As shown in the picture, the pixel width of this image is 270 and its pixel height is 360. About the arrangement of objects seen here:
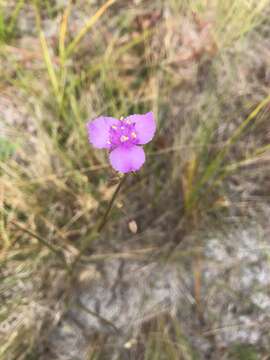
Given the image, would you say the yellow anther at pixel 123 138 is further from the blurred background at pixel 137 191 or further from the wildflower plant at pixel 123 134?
the blurred background at pixel 137 191

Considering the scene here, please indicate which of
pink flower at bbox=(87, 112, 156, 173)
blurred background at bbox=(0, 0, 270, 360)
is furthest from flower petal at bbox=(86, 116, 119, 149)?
blurred background at bbox=(0, 0, 270, 360)

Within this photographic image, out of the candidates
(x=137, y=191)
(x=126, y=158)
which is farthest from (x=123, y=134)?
(x=137, y=191)

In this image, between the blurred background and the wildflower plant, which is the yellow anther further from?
the blurred background

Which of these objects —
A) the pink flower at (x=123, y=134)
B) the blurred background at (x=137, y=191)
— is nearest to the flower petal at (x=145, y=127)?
the pink flower at (x=123, y=134)

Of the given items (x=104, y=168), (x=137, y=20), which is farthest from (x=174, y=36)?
(x=104, y=168)

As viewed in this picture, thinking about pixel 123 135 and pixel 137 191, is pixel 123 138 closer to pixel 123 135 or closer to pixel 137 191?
pixel 123 135

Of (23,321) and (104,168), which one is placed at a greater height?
(104,168)

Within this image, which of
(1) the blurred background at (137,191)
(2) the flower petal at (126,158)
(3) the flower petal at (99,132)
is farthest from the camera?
(1) the blurred background at (137,191)

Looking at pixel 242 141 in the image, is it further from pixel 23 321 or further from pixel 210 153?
pixel 23 321
